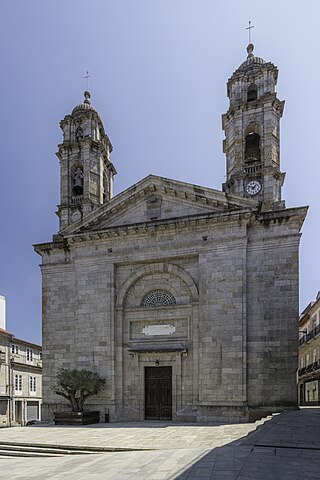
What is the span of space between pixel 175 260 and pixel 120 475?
12.4 metres

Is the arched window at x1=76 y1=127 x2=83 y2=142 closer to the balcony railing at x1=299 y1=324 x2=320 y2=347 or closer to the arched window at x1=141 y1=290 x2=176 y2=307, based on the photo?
the arched window at x1=141 y1=290 x2=176 y2=307

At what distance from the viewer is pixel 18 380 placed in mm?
36188

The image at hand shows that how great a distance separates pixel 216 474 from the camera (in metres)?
7.79

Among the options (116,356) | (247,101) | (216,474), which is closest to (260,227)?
(247,101)

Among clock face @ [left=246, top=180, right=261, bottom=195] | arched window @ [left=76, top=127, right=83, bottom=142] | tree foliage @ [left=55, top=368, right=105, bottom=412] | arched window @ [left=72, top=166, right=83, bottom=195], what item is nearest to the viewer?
tree foliage @ [left=55, top=368, right=105, bottom=412]

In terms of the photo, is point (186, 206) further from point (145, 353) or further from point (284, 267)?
point (145, 353)

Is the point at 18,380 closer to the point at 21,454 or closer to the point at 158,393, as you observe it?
the point at 158,393

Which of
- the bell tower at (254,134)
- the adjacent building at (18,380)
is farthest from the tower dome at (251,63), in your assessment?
the adjacent building at (18,380)

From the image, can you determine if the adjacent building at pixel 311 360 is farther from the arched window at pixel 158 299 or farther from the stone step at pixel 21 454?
the stone step at pixel 21 454

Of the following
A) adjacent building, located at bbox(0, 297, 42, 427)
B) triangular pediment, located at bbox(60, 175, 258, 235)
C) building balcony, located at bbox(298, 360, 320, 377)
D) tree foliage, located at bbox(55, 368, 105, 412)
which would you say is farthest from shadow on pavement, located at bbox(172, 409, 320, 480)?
adjacent building, located at bbox(0, 297, 42, 427)

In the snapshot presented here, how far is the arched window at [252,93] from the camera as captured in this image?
880 inches

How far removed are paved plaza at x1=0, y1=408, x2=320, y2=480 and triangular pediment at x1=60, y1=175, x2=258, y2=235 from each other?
992 cm

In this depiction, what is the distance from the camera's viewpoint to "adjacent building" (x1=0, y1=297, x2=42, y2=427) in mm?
33781

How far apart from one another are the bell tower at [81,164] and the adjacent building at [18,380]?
16183 mm
